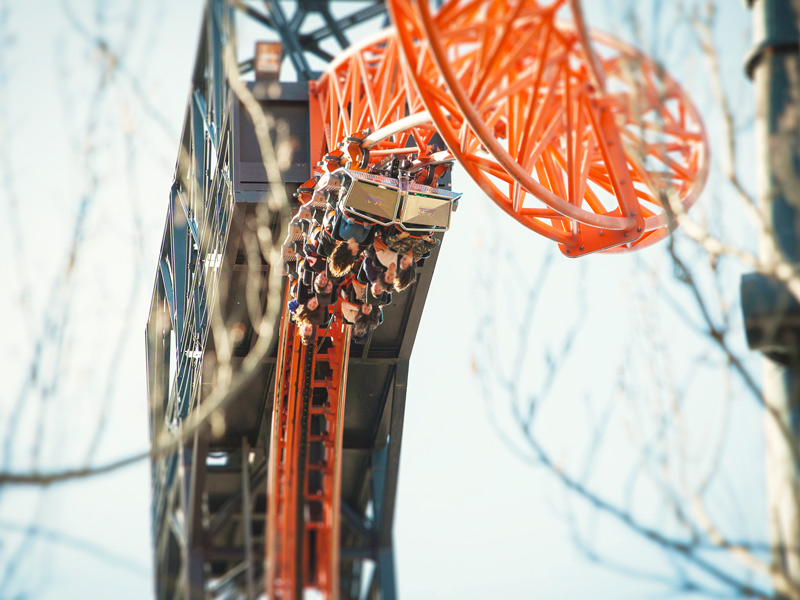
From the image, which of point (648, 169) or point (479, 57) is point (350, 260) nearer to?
point (479, 57)

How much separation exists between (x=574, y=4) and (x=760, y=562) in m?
3.84

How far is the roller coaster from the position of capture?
8.45m

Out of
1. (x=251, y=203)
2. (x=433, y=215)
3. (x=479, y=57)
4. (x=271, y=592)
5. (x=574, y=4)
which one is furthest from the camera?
(x=271, y=592)


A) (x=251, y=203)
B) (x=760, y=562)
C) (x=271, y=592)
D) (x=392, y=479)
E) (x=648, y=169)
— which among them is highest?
(x=251, y=203)

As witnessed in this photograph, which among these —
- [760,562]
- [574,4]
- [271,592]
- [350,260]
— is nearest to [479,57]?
[574,4]

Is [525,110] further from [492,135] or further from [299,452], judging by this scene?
[299,452]

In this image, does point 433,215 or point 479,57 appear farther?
point 433,215

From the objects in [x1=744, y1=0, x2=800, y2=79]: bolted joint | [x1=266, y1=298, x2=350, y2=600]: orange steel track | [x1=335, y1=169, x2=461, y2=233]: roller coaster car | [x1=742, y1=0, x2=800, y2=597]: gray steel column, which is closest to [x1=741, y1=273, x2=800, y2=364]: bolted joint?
[x1=742, y1=0, x2=800, y2=597]: gray steel column

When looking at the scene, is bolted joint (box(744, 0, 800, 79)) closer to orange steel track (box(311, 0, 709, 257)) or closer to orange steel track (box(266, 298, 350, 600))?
orange steel track (box(311, 0, 709, 257))

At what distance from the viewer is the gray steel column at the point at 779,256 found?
14.6ft

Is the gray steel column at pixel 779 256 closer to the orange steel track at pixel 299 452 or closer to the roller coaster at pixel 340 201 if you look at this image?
the roller coaster at pixel 340 201

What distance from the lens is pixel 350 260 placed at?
12344mm

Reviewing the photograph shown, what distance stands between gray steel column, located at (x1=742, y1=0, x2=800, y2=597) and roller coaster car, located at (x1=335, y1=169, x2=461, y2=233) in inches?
259

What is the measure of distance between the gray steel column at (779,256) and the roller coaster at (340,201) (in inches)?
19.4
